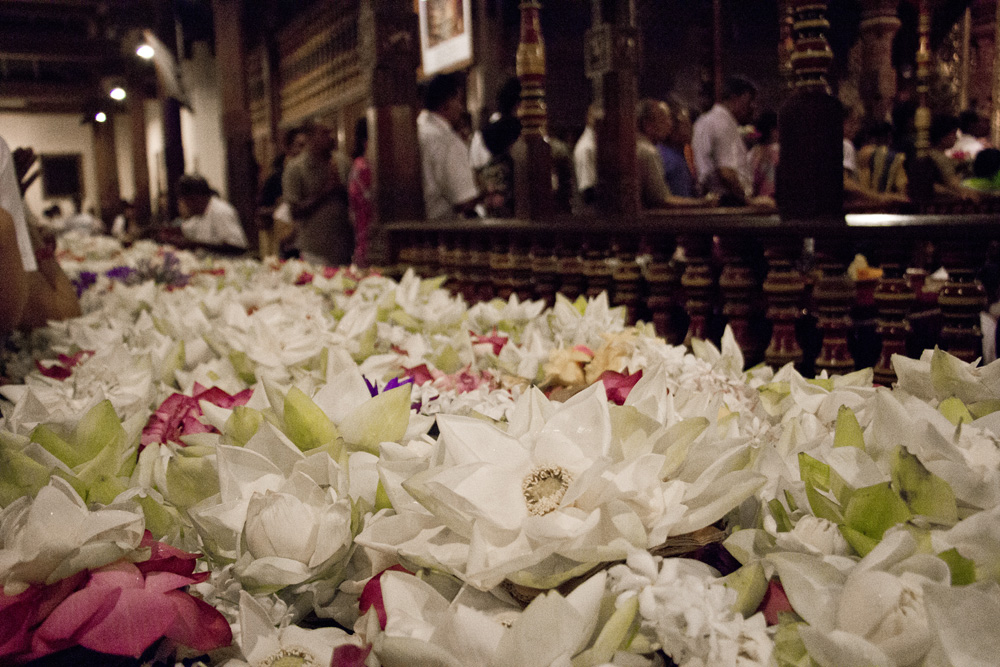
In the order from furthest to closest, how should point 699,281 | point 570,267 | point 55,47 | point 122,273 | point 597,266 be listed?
point 55,47, point 122,273, point 570,267, point 597,266, point 699,281

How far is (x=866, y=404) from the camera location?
106 centimetres

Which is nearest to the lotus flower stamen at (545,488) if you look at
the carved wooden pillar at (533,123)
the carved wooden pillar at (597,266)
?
the carved wooden pillar at (597,266)

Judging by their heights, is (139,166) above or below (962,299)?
above

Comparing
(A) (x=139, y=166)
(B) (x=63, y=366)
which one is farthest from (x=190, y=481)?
(A) (x=139, y=166)

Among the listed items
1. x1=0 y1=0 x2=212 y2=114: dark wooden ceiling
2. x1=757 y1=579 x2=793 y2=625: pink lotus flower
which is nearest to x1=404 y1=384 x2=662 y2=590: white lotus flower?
x1=757 y1=579 x2=793 y2=625: pink lotus flower

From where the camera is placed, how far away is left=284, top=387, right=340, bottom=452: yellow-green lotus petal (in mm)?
929

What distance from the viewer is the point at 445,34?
28.1 feet

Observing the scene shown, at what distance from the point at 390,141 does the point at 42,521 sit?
14.8ft

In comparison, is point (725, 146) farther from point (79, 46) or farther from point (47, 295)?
point (79, 46)

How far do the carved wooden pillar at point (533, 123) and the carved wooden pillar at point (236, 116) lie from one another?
750 cm

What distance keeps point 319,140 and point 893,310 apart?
220 inches

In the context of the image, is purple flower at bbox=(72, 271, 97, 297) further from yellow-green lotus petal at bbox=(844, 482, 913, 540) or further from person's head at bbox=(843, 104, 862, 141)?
person's head at bbox=(843, 104, 862, 141)

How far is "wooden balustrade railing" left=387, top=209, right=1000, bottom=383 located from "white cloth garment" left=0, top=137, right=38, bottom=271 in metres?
1.85

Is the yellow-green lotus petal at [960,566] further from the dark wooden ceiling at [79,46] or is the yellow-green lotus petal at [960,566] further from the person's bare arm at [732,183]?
the dark wooden ceiling at [79,46]
